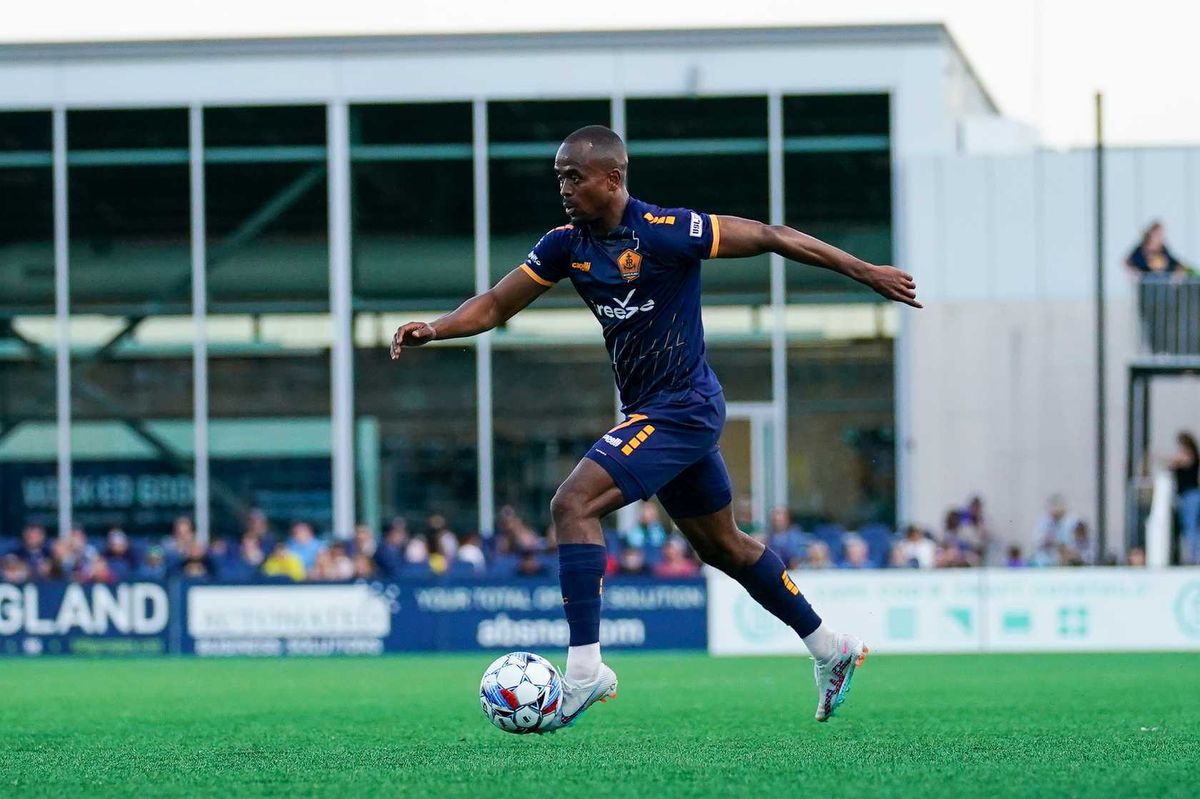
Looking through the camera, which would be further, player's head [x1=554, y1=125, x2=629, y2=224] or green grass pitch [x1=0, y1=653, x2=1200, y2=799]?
player's head [x1=554, y1=125, x2=629, y2=224]

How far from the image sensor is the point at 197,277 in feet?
85.1

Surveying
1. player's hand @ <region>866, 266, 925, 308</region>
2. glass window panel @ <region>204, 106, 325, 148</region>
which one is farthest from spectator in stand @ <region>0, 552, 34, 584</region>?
player's hand @ <region>866, 266, 925, 308</region>

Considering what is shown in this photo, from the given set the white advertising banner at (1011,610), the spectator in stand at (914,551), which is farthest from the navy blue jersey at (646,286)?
the spectator in stand at (914,551)

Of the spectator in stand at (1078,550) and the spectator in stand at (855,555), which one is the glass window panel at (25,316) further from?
the spectator in stand at (1078,550)

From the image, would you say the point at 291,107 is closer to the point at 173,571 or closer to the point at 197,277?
the point at 197,277

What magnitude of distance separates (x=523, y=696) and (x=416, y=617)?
12.7 m

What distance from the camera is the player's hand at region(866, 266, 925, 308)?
22.7ft

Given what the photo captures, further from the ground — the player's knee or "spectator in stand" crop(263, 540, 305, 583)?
the player's knee

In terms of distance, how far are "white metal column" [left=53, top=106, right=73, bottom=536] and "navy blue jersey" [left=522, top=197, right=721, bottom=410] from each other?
1993 cm

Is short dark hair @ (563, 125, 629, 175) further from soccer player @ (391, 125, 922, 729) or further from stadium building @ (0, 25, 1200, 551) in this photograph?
stadium building @ (0, 25, 1200, 551)

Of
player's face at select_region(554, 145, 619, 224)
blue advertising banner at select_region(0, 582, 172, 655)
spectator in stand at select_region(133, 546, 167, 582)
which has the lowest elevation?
blue advertising banner at select_region(0, 582, 172, 655)

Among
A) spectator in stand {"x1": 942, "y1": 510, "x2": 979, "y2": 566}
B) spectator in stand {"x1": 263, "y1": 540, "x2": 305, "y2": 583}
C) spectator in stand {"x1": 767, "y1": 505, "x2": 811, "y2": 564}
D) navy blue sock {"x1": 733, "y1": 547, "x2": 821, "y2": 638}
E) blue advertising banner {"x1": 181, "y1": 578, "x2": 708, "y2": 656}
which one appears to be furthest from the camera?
spectator in stand {"x1": 767, "y1": 505, "x2": 811, "y2": 564}

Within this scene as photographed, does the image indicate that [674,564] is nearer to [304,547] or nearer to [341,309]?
[304,547]

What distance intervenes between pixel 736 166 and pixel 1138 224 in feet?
18.0
